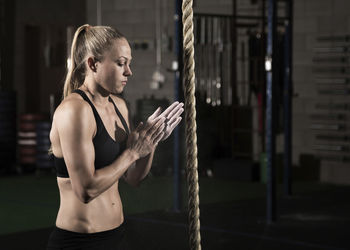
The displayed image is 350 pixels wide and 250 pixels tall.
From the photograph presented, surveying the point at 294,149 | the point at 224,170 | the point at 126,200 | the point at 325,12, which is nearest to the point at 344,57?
the point at 325,12

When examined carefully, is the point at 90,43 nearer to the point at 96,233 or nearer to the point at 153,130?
the point at 153,130

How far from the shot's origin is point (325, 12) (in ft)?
31.0

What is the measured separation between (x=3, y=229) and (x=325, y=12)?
5.37m

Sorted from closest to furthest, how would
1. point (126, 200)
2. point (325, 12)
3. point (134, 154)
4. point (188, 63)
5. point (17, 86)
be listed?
point (188, 63)
point (134, 154)
point (126, 200)
point (325, 12)
point (17, 86)

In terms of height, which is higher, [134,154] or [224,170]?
[134,154]

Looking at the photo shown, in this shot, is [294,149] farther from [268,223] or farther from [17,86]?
[17,86]

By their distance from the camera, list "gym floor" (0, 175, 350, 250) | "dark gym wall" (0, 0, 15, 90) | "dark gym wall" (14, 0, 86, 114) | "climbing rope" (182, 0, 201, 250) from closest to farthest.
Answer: "climbing rope" (182, 0, 201, 250), "gym floor" (0, 175, 350, 250), "dark gym wall" (0, 0, 15, 90), "dark gym wall" (14, 0, 86, 114)

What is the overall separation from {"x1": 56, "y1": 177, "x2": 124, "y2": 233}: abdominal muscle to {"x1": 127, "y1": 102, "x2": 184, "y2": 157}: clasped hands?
232 mm

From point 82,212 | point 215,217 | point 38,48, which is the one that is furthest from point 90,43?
point 38,48

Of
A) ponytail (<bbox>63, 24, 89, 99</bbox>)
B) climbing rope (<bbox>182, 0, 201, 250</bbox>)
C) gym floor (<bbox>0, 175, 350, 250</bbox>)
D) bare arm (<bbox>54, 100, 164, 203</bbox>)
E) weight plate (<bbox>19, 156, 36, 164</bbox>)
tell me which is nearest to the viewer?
climbing rope (<bbox>182, 0, 201, 250</bbox>)

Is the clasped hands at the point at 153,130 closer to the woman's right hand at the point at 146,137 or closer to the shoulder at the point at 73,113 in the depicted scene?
the woman's right hand at the point at 146,137

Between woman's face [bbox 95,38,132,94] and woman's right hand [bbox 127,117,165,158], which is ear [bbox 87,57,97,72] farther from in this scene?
woman's right hand [bbox 127,117,165,158]

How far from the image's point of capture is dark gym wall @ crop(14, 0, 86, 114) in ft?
36.5

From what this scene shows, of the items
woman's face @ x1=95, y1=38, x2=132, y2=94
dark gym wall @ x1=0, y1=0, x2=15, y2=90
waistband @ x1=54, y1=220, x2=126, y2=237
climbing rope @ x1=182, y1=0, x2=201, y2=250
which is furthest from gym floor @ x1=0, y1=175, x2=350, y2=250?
climbing rope @ x1=182, y1=0, x2=201, y2=250
